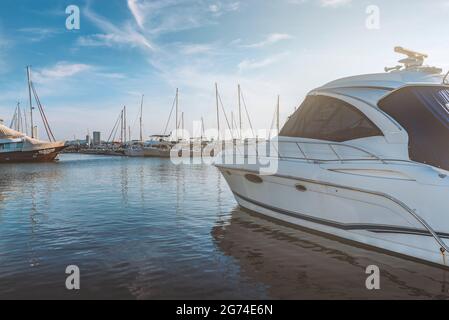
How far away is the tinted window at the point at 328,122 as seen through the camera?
313 inches

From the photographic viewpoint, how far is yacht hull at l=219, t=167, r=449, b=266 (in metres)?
6.54

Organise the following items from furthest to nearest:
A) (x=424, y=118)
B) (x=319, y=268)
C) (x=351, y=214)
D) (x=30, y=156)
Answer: (x=30, y=156), (x=351, y=214), (x=424, y=118), (x=319, y=268)

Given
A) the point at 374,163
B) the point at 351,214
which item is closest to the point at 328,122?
the point at 374,163

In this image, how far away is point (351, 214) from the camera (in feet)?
25.0

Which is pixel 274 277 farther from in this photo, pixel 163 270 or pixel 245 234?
pixel 245 234

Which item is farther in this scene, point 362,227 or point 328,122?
point 328,122

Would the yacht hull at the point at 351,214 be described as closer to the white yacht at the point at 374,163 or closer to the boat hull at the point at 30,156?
the white yacht at the point at 374,163

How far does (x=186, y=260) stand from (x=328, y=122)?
477cm

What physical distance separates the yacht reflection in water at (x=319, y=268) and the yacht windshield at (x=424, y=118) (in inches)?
81.4

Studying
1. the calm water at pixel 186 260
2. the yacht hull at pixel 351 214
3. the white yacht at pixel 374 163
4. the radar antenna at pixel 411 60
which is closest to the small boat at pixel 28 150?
the calm water at pixel 186 260

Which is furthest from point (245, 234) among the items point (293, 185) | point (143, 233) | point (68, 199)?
point (68, 199)

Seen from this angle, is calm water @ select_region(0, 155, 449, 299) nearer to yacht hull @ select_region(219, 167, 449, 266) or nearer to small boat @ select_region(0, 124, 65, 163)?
yacht hull @ select_region(219, 167, 449, 266)

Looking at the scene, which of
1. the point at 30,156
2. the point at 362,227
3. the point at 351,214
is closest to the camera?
the point at 362,227

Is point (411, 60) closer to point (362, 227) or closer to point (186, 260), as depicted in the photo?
point (362, 227)
